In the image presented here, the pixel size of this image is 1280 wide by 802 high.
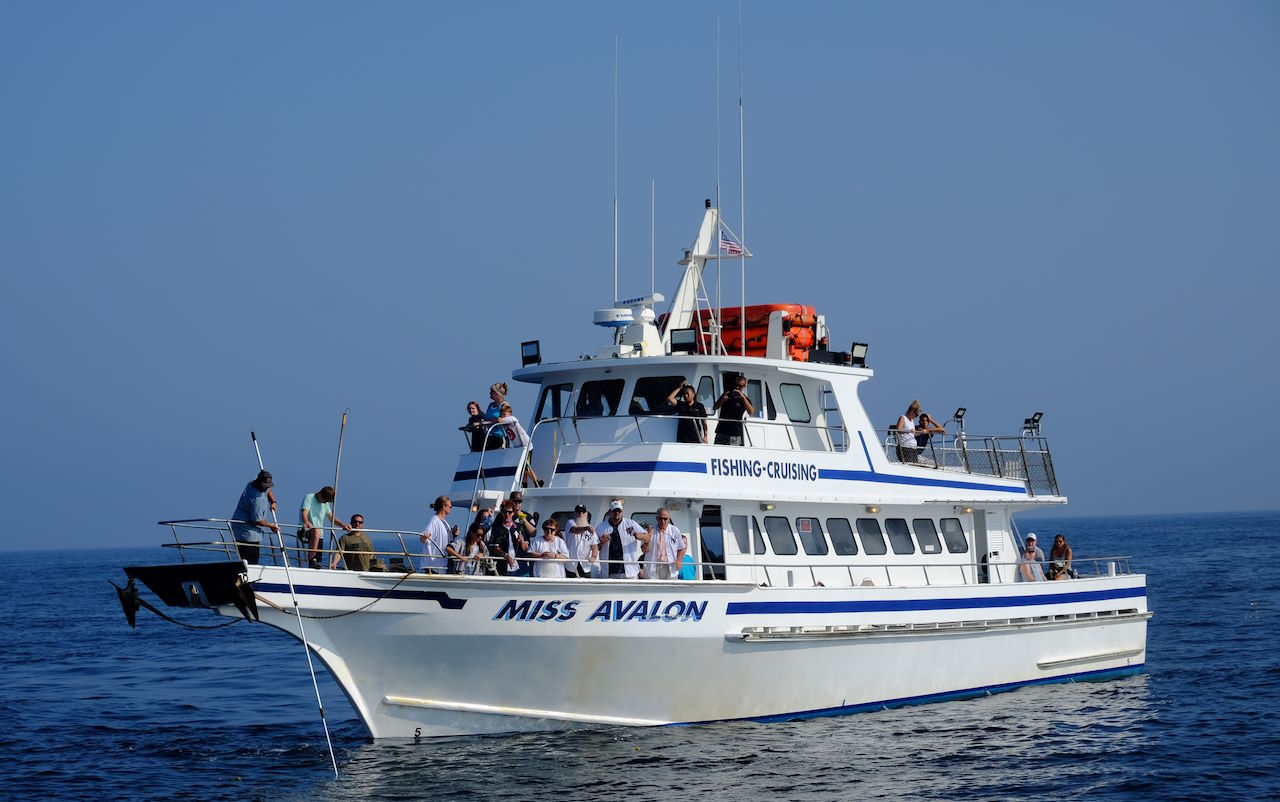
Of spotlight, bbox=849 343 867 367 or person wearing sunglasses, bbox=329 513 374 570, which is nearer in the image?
person wearing sunglasses, bbox=329 513 374 570

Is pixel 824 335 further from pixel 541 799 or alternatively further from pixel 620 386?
pixel 541 799

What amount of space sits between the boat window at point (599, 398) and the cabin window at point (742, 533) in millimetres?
2204

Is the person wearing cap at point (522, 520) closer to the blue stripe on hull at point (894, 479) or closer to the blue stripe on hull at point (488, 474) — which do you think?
the blue stripe on hull at point (488, 474)

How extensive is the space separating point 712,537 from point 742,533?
17.9 inches

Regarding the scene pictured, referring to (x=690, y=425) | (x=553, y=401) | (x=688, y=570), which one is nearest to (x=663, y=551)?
(x=688, y=570)

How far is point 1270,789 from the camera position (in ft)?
47.5

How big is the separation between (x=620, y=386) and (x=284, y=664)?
14.2 metres

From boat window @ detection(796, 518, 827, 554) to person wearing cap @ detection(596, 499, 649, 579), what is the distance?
2.88 m

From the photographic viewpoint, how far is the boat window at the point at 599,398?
1766cm

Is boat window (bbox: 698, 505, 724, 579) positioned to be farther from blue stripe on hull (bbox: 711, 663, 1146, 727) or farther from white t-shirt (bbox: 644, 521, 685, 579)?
blue stripe on hull (bbox: 711, 663, 1146, 727)

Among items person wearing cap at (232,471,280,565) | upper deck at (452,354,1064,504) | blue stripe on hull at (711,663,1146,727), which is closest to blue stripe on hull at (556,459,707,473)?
upper deck at (452,354,1064,504)

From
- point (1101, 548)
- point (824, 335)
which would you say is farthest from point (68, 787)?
point (1101, 548)

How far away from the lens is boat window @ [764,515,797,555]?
675 inches

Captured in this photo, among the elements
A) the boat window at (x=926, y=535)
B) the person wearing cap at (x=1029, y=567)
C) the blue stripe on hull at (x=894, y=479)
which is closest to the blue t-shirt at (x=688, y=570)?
the blue stripe on hull at (x=894, y=479)
